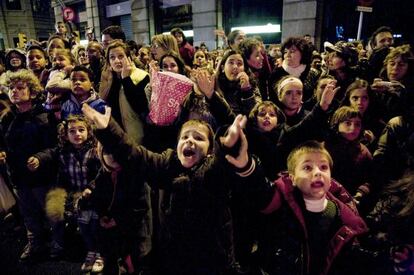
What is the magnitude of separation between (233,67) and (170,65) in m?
0.70

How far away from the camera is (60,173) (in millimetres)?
3021

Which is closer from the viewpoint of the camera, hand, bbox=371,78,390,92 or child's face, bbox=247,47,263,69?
hand, bbox=371,78,390,92

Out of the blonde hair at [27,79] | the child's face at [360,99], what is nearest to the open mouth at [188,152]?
the child's face at [360,99]

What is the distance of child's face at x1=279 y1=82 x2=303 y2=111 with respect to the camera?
2.96m

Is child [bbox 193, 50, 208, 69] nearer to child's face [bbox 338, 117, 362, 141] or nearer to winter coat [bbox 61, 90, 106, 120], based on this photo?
winter coat [bbox 61, 90, 106, 120]

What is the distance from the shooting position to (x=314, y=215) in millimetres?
1904

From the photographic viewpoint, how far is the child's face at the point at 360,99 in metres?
3.02

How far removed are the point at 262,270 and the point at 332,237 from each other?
1.08 metres

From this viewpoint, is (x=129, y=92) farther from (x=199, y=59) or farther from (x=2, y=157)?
(x=199, y=59)

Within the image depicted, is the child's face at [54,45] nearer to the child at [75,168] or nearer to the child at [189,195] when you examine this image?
the child at [75,168]

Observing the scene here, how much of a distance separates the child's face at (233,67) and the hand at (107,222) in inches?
73.4

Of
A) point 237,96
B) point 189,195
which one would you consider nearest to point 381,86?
point 237,96

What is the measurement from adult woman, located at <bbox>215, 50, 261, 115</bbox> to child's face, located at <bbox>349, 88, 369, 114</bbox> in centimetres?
97

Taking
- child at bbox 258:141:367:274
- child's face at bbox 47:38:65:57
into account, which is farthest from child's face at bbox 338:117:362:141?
child's face at bbox 47:38:65:57
